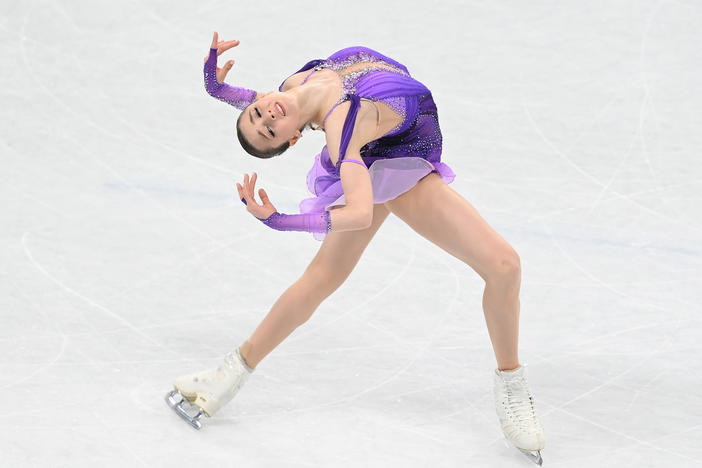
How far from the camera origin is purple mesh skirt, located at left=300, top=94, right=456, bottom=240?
10.8 ft

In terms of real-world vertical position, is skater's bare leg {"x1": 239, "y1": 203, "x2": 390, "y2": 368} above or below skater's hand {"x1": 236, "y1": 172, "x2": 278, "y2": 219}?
below

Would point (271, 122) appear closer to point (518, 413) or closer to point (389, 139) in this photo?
point (389, 139)

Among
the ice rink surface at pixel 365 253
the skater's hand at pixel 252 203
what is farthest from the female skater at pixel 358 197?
the ice rink surface at pixel 365 253

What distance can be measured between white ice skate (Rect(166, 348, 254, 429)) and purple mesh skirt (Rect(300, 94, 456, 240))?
536 mm

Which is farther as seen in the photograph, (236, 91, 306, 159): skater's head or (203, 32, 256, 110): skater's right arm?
(203, 32, 256, 110): skater's right arm

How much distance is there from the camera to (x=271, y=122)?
3.15m

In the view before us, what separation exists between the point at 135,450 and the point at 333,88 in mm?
1268

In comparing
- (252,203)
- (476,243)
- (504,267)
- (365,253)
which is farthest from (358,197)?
(365,253)

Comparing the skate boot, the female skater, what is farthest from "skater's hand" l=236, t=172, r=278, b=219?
the skate boot

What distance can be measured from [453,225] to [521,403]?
633 mm

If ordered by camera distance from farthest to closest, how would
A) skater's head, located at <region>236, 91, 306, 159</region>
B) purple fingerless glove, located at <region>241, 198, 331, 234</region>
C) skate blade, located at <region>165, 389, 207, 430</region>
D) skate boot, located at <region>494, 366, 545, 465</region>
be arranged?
skate blade, located at <region>165, 389, 207, 430</region> < skate boot, located at <region>494, 366, 545, 465</region> < skater's head, located at <region>236, 91, 306, 159</region> < purple fingerless glove, located at <region>241, 198, 331, 234</region>

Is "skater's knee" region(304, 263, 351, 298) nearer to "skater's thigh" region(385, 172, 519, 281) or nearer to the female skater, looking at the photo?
the female skater

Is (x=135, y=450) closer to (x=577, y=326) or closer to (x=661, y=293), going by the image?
(x=577, y=326)

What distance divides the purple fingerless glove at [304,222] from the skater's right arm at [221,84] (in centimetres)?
56
